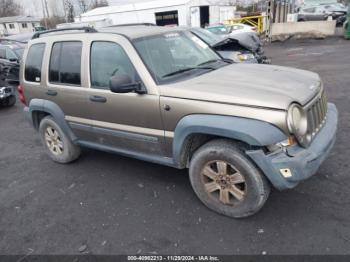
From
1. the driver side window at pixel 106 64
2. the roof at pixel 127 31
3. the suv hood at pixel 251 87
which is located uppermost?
the roof at pixel 127 31

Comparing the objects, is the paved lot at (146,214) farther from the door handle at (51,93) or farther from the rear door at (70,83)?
the door handle at (51,93)

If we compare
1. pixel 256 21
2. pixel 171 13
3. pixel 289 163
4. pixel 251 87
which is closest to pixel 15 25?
pixel 171 13

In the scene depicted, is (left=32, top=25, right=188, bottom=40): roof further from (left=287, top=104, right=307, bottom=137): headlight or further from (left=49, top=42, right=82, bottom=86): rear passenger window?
(left=287, top=104, right=307, bottom=137): headlight

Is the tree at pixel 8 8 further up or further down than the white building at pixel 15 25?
further up

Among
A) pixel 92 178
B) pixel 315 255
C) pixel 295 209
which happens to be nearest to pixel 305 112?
pixel 295 209

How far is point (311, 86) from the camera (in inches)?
130

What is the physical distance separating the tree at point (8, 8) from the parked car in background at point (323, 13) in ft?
279

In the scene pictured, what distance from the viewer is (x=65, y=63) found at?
4207mm

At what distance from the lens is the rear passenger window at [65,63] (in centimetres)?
404

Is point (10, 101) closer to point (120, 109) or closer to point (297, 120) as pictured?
point (120, 109)

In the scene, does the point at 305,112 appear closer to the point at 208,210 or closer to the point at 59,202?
the point at 208,210

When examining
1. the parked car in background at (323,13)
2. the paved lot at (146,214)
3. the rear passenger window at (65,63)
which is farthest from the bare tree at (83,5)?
the paved lot at (146,214)

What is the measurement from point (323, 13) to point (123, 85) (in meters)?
25.0

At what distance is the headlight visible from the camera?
2736 millimetres
